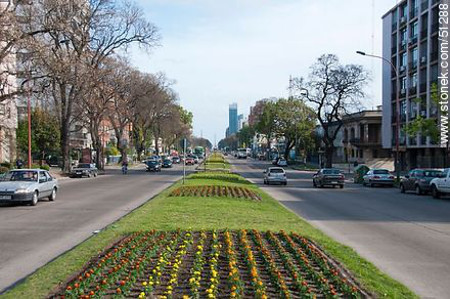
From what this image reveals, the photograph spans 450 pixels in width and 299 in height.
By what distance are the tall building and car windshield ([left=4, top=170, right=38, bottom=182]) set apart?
37.7 metres

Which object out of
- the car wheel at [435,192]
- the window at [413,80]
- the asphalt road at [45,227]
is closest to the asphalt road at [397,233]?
the car wheel at [435,192]

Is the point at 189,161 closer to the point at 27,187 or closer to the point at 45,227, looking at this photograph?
the point at 27,187

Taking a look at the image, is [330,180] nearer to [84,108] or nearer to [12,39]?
[12,39]

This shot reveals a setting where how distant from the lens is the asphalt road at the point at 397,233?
8.74 meters

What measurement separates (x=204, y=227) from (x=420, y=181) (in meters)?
20.2

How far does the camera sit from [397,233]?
13898 mm

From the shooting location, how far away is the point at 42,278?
772 cm

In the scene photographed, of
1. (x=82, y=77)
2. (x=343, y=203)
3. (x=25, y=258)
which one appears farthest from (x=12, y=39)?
(x=25, y=258)

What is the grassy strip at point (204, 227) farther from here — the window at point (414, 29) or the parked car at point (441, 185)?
the window at point (414, 29)

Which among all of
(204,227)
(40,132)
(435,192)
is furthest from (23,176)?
(40,132)

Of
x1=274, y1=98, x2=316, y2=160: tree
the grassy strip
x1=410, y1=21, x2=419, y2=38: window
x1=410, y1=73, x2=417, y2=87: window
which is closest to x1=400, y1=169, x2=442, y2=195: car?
the grassy strip

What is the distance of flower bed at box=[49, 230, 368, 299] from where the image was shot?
684cm

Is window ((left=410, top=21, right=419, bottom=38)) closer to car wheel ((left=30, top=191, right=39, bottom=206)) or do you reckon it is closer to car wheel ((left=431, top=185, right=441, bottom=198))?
car wheel ((left=431, top=185, right=441, bottom=198))

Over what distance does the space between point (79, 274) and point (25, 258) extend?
2.62 metres
